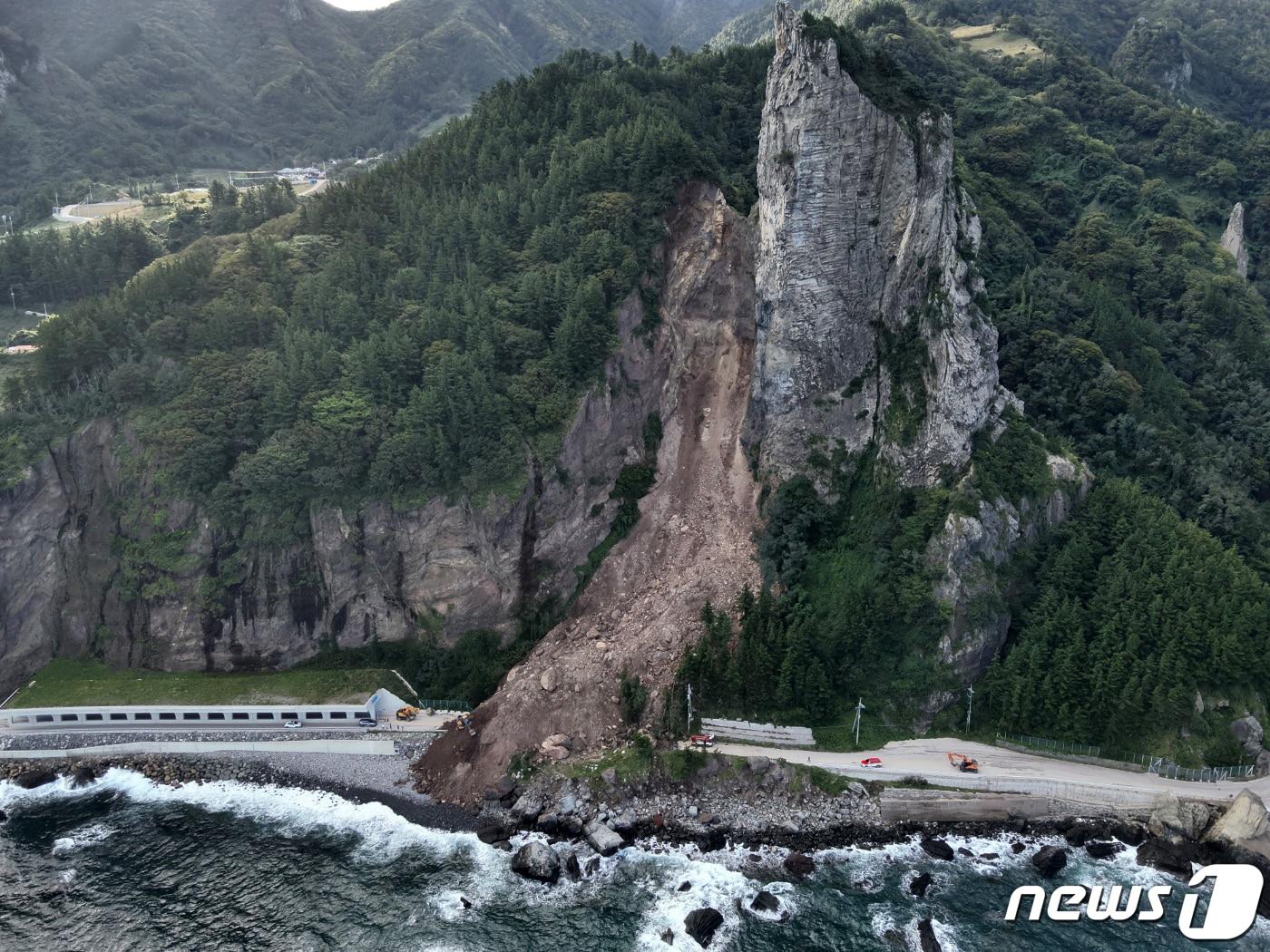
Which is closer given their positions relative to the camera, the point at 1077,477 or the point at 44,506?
the point at 1077,477

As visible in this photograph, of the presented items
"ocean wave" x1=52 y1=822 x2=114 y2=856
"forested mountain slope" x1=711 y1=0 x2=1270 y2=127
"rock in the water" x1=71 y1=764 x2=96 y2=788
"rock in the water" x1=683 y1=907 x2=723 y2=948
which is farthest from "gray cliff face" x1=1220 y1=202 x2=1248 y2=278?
"rock in the water" x1=71 y1=764 x2=96 y2=788

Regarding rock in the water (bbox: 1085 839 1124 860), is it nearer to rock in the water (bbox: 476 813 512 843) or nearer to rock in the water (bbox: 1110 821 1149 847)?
rock in the water (bbox: 1110 821 1149 847)

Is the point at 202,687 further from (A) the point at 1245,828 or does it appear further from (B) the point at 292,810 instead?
(A) the point at 1245,828

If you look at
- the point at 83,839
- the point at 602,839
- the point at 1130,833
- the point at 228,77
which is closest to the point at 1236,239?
the point at 1130,833

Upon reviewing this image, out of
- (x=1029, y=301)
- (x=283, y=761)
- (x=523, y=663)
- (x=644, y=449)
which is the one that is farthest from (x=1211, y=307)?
(x=283, y=761)

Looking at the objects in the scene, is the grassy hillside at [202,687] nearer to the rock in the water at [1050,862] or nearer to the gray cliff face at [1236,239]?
the rock in the water at [1050,862]

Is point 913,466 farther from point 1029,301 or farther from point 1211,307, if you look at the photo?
point 1211,307
